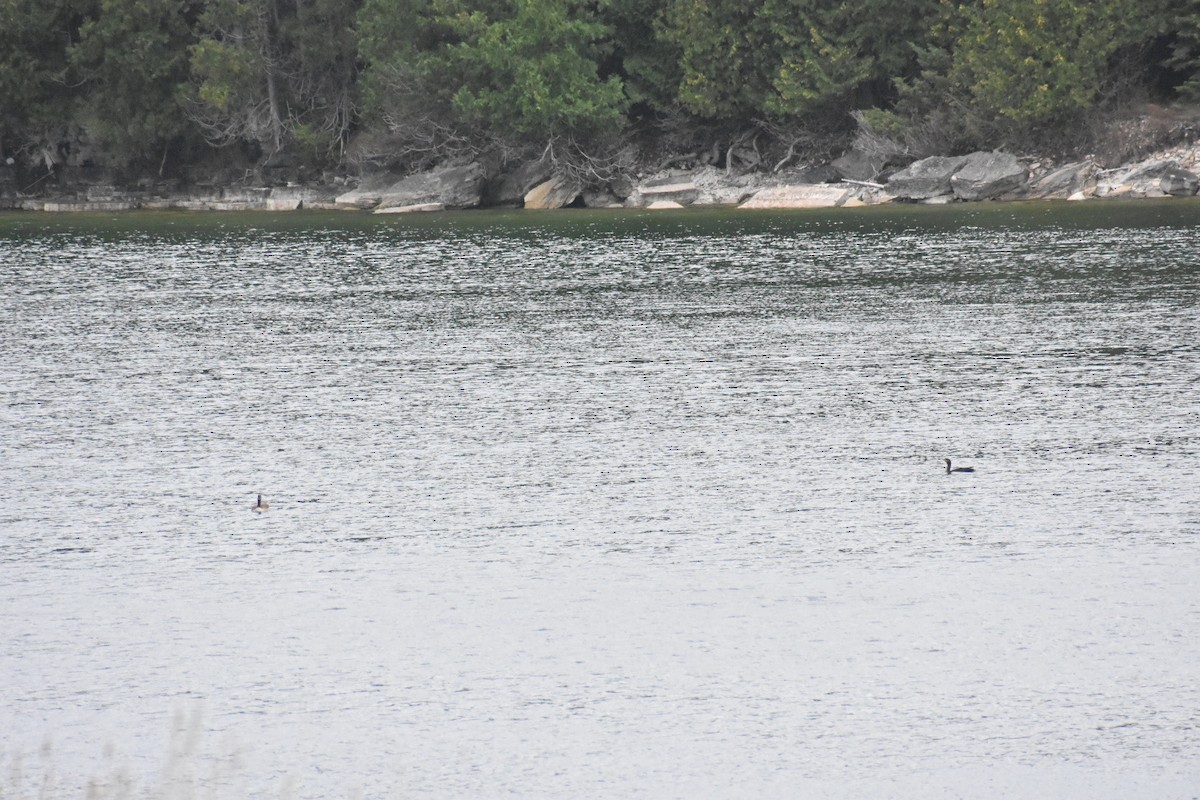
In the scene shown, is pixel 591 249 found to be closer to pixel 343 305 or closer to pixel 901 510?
pixel 343 305

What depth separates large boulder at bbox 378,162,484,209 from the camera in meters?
59.1

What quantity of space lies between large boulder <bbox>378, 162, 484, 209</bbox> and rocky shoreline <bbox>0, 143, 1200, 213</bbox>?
4cm

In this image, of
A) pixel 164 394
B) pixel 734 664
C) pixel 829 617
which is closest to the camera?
pixel 734 664

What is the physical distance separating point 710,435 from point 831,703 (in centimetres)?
584

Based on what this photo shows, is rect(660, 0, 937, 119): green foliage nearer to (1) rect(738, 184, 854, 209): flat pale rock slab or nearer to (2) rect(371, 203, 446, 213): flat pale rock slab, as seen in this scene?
(1) rect(738, 184, 854, 209): flat pale rock slab

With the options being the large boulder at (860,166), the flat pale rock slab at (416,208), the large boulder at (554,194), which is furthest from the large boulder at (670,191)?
the flat pale rock slab at (416,208)

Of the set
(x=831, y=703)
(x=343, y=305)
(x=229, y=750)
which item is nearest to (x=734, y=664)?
(x=831, y=703)

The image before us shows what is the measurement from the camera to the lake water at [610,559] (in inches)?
271

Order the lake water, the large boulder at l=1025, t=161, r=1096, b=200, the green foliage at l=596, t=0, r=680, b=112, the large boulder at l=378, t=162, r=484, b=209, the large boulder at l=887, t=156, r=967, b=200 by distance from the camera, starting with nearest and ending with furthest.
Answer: the lake water, the large boulder at l=1025, t=161, r=1096, b=200, the large boulder at l=887, t=156, r=967, b=200, the green foliage at l=596, t=0, r=680, b=112, the large boulder at l=378, t=162, r=484, b=209

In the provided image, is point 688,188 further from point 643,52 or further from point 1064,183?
point 1064,183

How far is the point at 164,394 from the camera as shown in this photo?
15.8 meters

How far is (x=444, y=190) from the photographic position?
194ft

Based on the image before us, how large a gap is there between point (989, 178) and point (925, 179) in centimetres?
196

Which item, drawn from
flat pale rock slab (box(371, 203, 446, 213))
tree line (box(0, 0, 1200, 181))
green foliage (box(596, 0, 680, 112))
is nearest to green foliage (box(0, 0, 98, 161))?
tree line (box(0, 0, 1200, 181))
